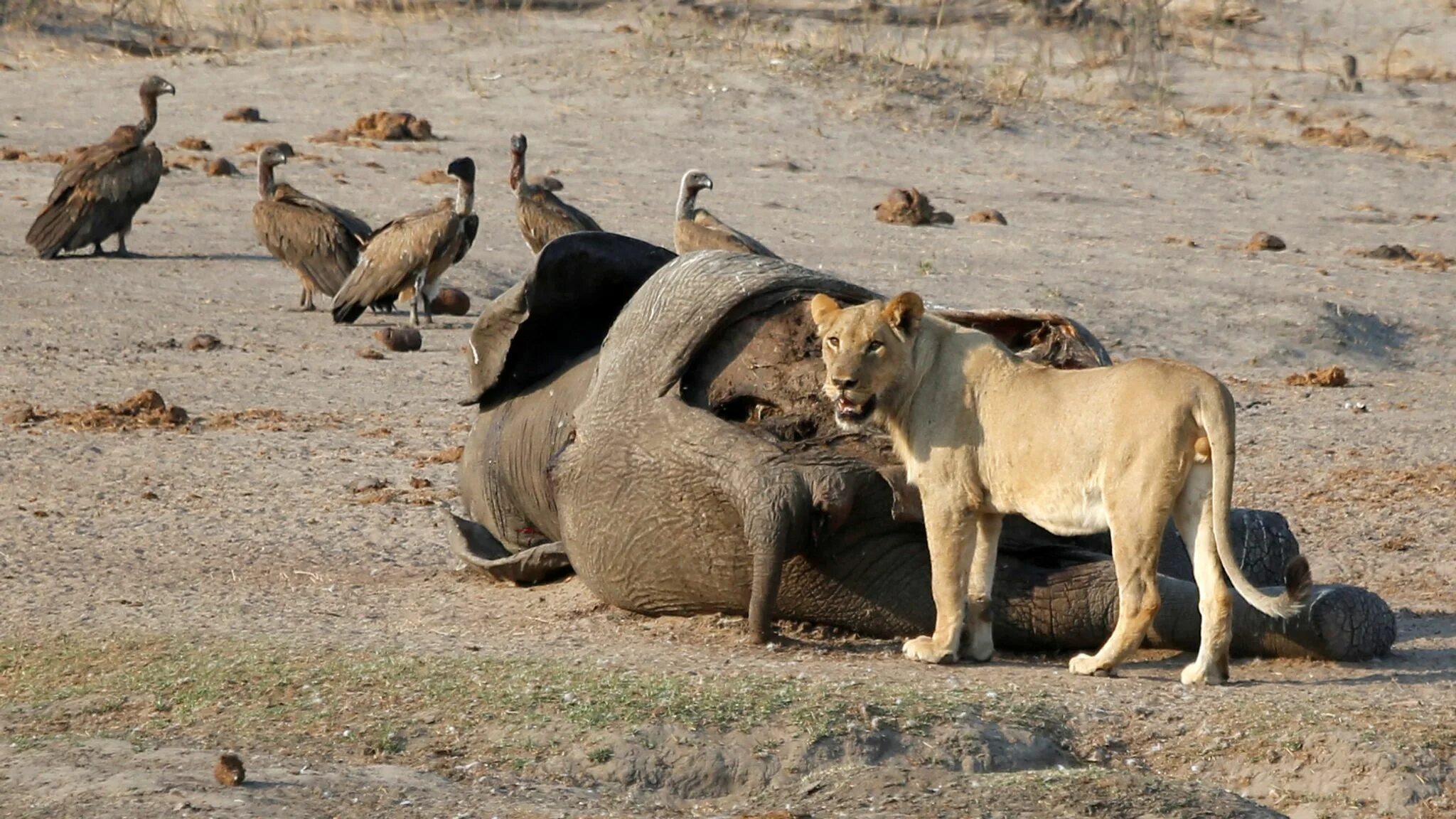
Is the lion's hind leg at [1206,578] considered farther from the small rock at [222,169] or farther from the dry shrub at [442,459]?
the small rock at [222,169]

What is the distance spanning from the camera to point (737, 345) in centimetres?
647

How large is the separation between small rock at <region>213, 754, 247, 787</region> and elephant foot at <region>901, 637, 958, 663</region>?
2045 millimetres

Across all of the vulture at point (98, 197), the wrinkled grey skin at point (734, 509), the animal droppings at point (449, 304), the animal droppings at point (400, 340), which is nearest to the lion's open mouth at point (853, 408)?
the wrinkled grey skin at point (734, 509)

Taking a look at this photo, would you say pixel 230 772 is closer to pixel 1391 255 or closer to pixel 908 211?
pixel 908 211

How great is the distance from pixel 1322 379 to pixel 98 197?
8.45 metres

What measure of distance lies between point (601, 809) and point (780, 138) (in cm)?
1490

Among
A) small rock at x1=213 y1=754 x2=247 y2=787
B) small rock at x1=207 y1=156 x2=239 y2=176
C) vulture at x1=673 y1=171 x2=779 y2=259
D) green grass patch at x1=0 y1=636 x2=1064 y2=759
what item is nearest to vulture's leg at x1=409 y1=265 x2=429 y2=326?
vulture at x1=673 y1=171 x2=779 y2=259

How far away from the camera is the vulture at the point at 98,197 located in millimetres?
14594

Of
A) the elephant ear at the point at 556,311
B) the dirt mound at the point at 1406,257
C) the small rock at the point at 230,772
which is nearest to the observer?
the small rock at the point at 230,772

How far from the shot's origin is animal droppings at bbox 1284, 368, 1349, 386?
1174 cm

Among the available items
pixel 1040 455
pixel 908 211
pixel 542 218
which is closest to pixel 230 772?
pixel 1040 455

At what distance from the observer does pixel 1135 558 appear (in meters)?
5.41

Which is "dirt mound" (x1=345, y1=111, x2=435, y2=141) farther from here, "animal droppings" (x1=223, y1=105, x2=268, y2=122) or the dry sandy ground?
"animal droppings" (x1=223, y1=105, x2=268, y2=122)

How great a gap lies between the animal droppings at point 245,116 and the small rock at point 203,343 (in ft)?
22.3
